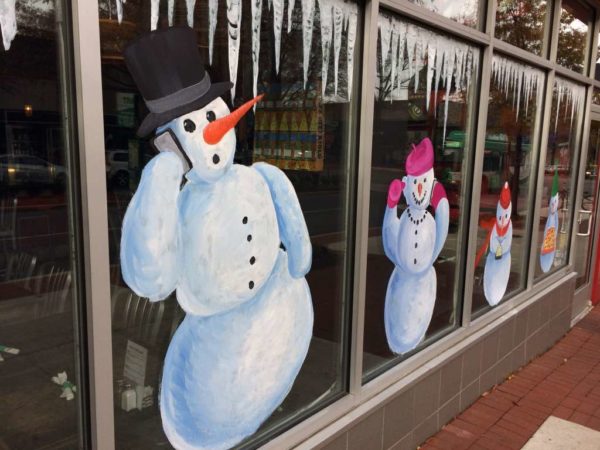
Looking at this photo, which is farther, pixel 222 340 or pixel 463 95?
pixel 463 95

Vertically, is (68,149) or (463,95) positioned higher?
(463,95)

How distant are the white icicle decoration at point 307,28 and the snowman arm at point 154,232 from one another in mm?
852

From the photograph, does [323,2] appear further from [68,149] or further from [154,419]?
[154,419]

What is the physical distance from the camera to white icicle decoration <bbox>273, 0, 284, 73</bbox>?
2264 millimetres

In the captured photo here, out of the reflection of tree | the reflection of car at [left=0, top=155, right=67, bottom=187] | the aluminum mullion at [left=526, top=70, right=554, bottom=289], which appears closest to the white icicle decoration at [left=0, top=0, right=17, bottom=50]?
the reflection of car at [left=0, top=155, right=67, bottom=187]

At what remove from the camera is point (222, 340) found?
220 centimetres

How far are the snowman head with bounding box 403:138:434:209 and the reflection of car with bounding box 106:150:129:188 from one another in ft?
6.04

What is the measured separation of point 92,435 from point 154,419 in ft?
0.88

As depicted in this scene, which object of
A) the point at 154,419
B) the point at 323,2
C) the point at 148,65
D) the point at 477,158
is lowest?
the point at 154,419

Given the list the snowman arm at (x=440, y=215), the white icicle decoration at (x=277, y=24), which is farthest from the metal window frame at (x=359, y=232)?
the white icicle decoration at (x=277, y=24)

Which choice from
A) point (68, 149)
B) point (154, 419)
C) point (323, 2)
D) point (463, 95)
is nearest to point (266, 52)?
point (323, 2)

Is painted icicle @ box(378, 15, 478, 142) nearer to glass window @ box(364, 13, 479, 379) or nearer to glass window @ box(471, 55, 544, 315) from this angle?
glass window @ box(364, 13, 479, 379)

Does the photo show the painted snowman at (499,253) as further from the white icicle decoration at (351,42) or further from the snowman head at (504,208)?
the white icicle decoration at (351,42)

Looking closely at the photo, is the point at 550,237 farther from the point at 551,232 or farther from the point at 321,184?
the point at 321,184
